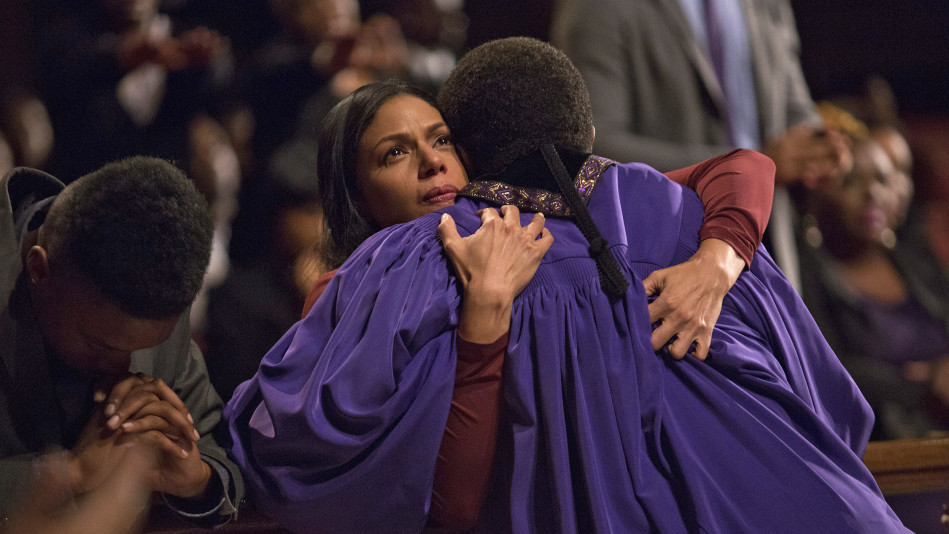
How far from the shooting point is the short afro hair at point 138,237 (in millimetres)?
1272

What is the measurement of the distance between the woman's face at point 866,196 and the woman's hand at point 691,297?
210cm

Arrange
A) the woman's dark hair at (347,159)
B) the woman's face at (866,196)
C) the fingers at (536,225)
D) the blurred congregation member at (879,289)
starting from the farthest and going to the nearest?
the woman's face at (866,196)
the blurred congregation member at (879,289)
the woman's dark hair at (347,159)
the fingers at (536,225)

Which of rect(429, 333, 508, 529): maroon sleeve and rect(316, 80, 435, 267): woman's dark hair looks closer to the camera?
rect(429, 333, 508, 529): maroon sleeve

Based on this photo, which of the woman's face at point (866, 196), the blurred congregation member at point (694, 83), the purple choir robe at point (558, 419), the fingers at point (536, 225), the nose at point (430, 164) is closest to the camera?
the purple choir robe at point (558, 419)

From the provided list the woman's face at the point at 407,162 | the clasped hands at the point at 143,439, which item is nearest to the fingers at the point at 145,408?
the clasped hands at the point at 143,439

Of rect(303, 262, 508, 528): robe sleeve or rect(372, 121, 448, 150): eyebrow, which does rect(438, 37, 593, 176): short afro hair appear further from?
rect(303, 262, 508, 528): robe sleeve

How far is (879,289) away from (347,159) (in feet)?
7.01

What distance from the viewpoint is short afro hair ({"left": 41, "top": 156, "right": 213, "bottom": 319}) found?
1272 millimetres

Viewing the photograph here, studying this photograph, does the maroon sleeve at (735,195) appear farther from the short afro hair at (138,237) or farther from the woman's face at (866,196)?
the woman's face at (866,196)

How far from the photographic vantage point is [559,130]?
4.48ft

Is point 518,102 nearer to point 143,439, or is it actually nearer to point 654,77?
point 143,439

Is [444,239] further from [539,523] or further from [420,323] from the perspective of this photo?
[539,523]

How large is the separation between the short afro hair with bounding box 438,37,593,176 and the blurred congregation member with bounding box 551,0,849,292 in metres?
0.85

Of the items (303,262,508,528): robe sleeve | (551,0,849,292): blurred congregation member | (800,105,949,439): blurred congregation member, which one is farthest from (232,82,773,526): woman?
(800,105,949,439): blurred congregation member
